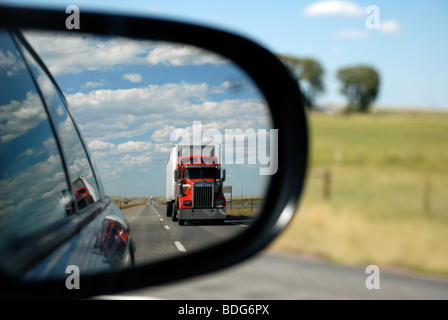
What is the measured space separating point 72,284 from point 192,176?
50 cm

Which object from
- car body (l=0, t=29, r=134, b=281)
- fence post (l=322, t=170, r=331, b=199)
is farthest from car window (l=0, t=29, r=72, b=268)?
fence post (l=322, t=170, r=331, b=199)

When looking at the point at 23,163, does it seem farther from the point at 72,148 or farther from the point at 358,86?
the point at 358,86

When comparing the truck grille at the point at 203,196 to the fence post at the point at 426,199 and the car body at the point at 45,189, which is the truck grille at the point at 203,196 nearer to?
the car body at the point at 45,189

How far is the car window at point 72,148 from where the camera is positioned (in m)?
2.00

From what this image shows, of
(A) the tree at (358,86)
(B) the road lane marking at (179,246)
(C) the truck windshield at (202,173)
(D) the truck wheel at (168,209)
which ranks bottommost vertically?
(B) the road lane marking at (179,246)

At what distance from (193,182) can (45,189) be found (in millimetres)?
506

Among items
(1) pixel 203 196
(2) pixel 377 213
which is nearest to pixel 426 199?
(2) pixel 377 213

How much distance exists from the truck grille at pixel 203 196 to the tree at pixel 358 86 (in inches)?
4228

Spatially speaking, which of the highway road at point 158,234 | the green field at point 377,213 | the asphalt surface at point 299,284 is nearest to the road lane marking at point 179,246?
the highway road at point 158,234

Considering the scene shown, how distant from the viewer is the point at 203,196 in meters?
2.02

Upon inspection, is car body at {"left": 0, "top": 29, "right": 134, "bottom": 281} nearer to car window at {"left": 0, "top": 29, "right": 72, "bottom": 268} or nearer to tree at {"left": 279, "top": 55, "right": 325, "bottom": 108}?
car window at {"left": 0, "top": 29, "right": 72, "bottom": 268}

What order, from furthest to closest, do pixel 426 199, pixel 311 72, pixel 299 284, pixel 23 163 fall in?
pixel 311 72 → pixel 426 199 → pixel 299 284 → pixel 23 163
